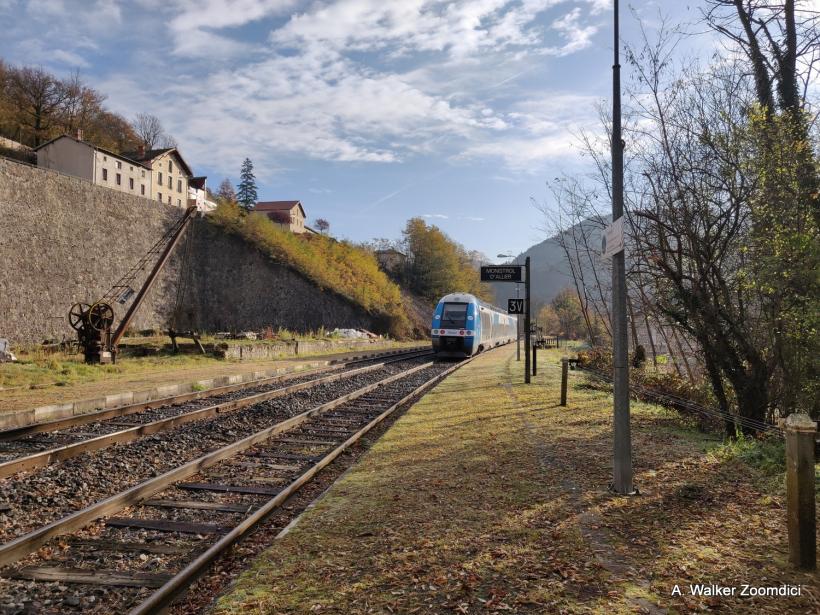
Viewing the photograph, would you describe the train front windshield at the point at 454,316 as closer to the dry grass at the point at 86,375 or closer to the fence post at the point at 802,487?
the dry grass at the point at 86,375

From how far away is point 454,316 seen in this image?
3102 centimetres

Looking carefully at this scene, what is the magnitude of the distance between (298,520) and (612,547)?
2942 mm

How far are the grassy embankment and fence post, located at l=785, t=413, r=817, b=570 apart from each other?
195 millimetres

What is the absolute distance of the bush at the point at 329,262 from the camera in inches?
2082

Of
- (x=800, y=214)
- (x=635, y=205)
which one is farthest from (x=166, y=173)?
(x=800, y=214)

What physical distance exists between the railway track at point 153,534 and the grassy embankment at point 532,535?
631 millimetres

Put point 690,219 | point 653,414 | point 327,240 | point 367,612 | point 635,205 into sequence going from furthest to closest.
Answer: point 327,240, point 635,205, point 653,414, point 690,219, point 367,612

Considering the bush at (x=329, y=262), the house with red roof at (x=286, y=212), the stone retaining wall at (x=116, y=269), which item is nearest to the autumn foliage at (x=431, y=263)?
the bush at (x=329, y=262)

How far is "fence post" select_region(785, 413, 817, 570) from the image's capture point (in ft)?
13.3

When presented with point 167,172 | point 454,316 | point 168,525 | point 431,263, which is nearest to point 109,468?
point 168,525

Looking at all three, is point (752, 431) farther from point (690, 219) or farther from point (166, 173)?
point (166, 173)

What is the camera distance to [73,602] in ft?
12.2

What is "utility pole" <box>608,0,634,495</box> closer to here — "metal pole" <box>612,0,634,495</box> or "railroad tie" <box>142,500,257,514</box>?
"metal pole" <box>612,0,634,495</box>

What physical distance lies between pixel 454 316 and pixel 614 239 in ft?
82.0
